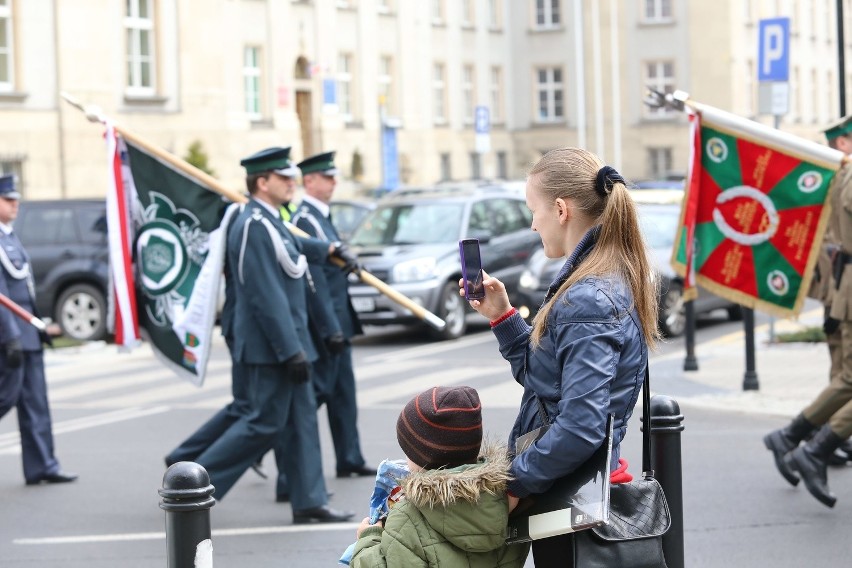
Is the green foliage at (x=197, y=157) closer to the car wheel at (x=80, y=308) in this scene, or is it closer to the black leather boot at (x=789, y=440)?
the car wheel at (x=80, y=308)

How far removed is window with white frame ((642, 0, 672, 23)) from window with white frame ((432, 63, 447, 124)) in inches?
397

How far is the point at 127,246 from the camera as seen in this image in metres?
9.02

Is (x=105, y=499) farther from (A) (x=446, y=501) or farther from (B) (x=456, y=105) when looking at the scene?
(B) (x=456, y=105)

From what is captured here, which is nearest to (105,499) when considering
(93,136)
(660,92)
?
(660,92)

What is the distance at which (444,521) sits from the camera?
368 cm

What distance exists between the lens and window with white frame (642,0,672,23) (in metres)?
56.9

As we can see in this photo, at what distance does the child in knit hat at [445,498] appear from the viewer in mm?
3668

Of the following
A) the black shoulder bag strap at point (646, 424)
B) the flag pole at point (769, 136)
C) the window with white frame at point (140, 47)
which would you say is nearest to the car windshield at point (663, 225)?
the flag pole at point (769, 136)

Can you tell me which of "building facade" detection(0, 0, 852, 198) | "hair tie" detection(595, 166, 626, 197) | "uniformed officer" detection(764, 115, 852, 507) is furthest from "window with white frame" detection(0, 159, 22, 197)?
"hair tie" detection(595, 166, 626, 197)

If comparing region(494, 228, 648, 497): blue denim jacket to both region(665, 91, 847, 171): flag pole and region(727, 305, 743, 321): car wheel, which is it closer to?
region(665, 91, 847, 171): flag pole

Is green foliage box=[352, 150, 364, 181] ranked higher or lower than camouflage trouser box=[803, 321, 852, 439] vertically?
higher

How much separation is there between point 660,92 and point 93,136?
25.2 meters

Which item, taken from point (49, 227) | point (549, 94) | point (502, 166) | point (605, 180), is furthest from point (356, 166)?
point (605, 180)

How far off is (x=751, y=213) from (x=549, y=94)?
48049 millimetres
